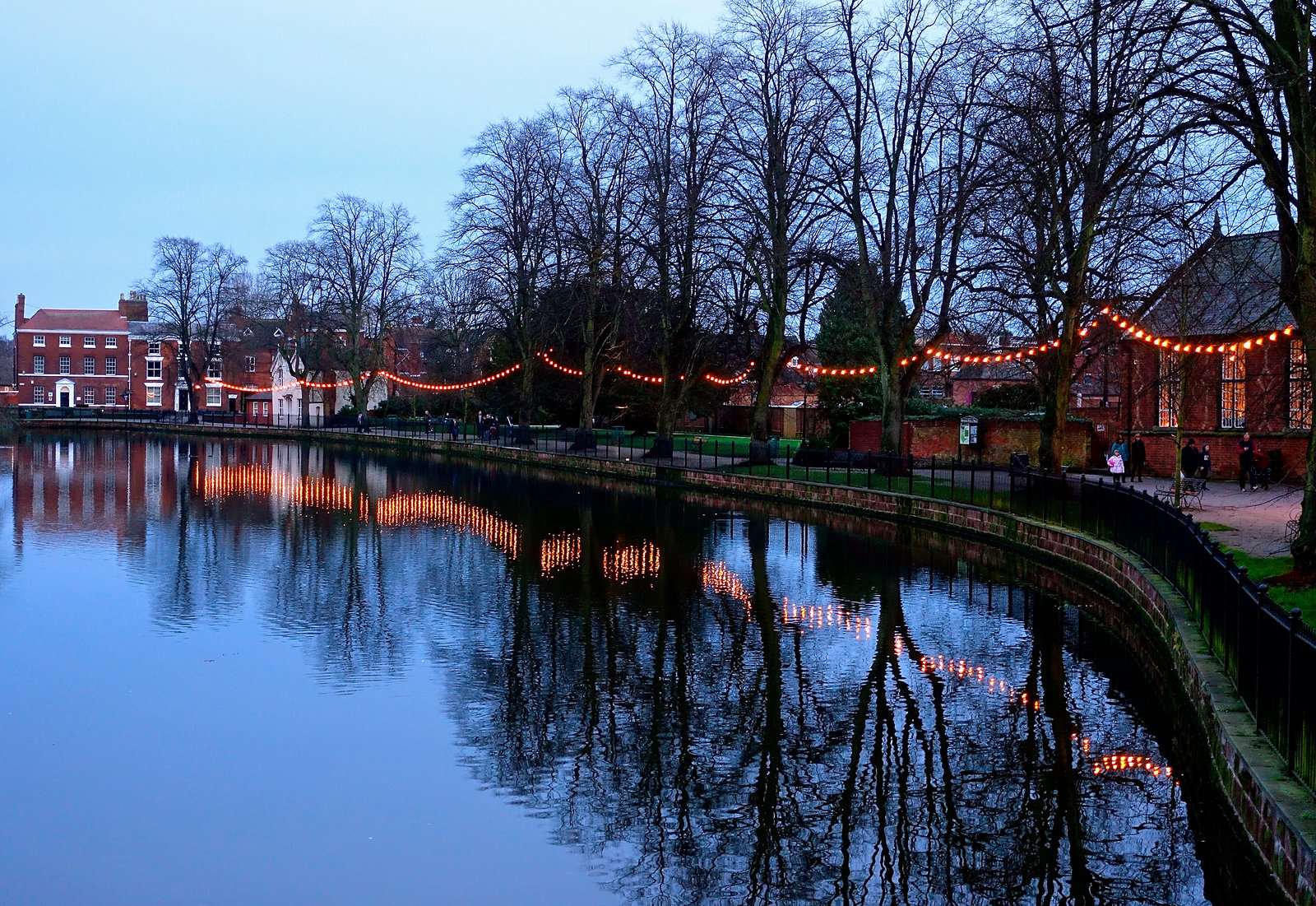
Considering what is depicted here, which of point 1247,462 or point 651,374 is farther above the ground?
point 651,374

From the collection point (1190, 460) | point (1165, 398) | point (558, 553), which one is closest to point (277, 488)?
point (558, 553)

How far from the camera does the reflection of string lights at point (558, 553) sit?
23.5 meters

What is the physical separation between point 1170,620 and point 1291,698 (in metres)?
6.32

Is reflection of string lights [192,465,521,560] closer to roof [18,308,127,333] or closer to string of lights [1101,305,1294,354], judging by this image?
string of lights [1101,305,1294,354]

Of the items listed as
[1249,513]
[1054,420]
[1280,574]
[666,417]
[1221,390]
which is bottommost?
[1280,574]

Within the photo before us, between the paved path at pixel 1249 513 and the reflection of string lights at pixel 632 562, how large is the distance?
31.6 feet

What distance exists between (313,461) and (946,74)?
35.2 meters

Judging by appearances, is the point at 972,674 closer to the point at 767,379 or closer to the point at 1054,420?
the point at 1054,420

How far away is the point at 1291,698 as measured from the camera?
28.5ft

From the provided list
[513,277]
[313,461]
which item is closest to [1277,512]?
[513,277]

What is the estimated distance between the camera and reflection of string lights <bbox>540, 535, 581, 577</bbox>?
77.3 ft

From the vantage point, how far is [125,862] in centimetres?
911

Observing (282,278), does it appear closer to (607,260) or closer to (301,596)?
(607,260)

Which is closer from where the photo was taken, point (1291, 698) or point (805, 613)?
point (1291, 698)
